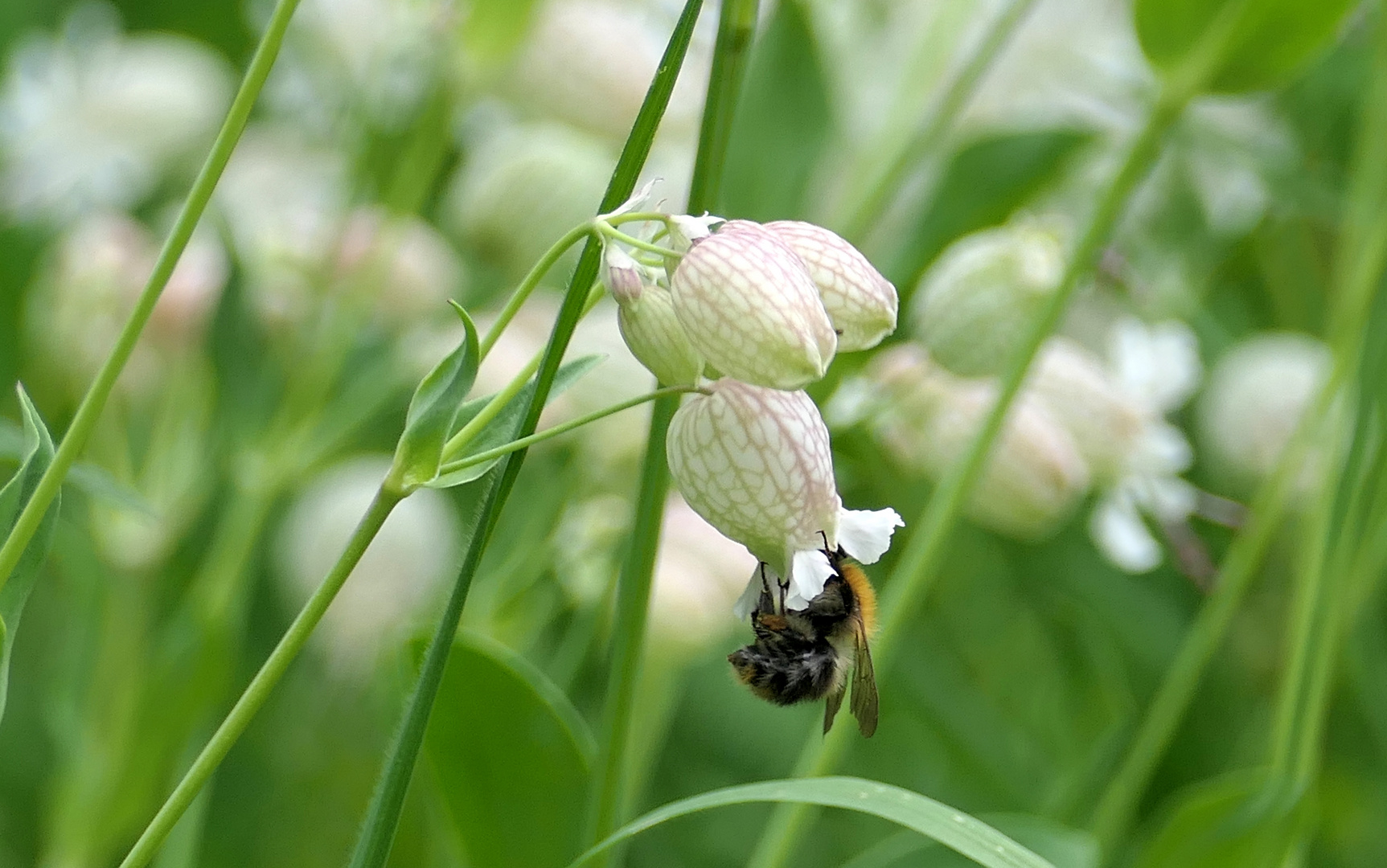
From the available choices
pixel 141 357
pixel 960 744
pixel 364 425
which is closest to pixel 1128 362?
pixel 960 744

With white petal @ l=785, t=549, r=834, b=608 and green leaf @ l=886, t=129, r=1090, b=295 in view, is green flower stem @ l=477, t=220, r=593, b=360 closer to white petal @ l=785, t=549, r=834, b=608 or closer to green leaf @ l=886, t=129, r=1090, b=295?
white petal @ l=785, t=549, r=834, b=608

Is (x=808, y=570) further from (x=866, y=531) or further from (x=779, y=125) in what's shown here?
(x=779, y=125)

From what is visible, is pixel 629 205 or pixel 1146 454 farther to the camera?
pixel 1146 454

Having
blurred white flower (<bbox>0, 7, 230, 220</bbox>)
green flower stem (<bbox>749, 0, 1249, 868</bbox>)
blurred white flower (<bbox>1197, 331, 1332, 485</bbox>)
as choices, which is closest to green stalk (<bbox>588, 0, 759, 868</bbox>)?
green flower stem (<bbox>749, 0, 1249, 868</bbox>)

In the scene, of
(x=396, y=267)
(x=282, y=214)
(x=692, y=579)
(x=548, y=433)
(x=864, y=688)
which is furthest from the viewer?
(x=282, y=214)

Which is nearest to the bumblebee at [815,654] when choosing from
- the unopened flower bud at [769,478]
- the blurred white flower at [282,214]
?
the unopened flower bud at [769,478]

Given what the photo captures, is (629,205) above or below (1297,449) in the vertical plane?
below

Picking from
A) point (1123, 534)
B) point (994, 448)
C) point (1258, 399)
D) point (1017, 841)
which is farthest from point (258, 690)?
point (1258, 399)
